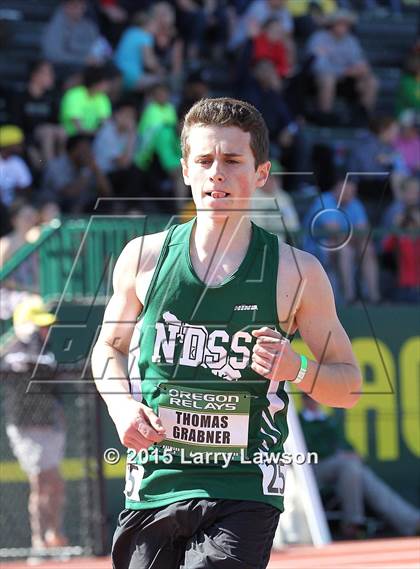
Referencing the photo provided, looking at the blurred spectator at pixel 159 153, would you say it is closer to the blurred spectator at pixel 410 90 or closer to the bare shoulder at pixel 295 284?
the blurred spectator at pixel 410 90

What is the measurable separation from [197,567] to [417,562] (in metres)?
3.63

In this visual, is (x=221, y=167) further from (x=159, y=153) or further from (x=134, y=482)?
(x=159, y=153)

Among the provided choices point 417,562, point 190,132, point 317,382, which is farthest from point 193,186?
point 417,562

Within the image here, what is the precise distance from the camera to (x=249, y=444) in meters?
4.07

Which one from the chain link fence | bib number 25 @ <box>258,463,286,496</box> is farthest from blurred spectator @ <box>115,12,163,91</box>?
bib number 25 @ <box>258,463,286,496</box>

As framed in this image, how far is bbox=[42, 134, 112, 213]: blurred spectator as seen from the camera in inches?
473

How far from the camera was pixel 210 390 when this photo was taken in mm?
4070

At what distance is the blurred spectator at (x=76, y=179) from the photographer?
12.0 meters

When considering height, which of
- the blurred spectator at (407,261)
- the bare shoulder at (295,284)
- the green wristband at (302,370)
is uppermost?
the bare shoulder at (295,284)

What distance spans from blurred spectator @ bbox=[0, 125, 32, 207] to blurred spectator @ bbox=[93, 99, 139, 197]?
31.4 inches

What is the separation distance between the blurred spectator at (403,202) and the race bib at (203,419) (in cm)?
899

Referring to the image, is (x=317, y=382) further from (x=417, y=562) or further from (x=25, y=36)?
(x=25, y=36)

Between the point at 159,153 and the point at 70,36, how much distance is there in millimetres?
2256

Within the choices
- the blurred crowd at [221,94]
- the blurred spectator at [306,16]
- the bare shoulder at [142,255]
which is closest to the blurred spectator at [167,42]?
the blurred crowd at [221,94]
